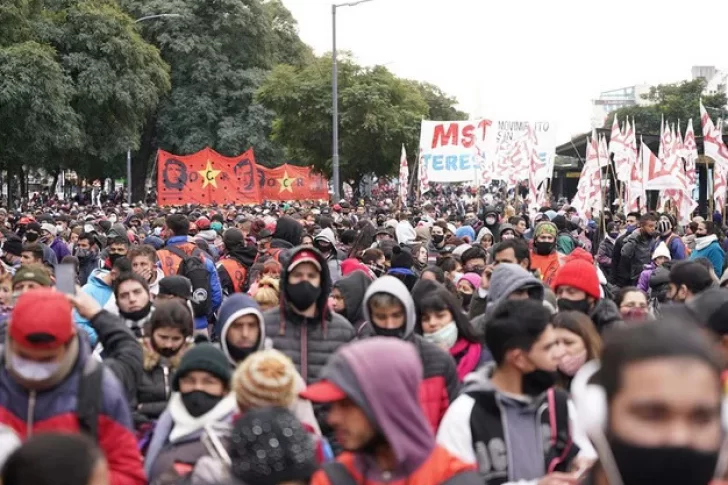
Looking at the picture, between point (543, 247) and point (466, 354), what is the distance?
462cm

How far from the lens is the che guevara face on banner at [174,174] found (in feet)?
101

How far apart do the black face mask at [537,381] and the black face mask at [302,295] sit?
189 centimetres

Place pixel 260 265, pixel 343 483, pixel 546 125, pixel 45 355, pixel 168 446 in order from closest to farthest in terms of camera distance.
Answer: pixel 343 483
pixel 45 355
pixel 168 446
pixel 260 265
pixel 546 125

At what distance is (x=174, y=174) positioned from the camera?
31141 mm

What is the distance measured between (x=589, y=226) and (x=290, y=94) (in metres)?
24.3

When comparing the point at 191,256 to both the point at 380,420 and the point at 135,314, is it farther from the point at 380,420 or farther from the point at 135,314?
the point at 380,420

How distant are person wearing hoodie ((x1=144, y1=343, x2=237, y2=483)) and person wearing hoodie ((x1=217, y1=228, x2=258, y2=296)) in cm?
591

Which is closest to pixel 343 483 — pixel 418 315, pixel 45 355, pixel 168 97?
pixel 45 355

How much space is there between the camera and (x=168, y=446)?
4512 mm

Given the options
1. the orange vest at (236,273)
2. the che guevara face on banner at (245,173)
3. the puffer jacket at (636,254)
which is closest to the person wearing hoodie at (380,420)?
the orange vest at (236,273)

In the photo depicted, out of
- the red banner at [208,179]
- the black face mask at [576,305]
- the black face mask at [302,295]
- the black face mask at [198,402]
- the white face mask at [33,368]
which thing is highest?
the red banner at [208,179]

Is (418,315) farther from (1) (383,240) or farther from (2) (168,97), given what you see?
(2) (168,97)

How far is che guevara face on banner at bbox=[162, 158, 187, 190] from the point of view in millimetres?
30823

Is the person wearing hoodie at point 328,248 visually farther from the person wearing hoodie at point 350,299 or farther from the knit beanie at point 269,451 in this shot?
the knit beanie at point 269,451
